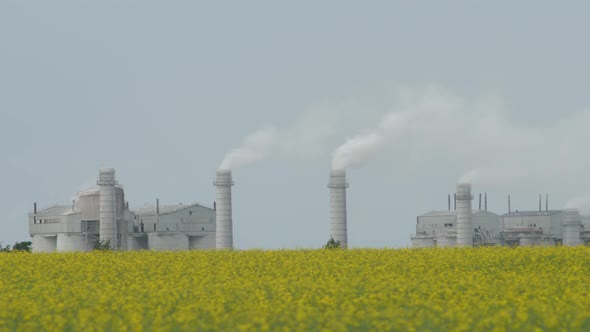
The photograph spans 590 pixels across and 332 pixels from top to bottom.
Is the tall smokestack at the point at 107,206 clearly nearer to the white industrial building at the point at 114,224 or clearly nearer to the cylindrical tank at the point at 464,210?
the white industrial building at the point at 114,224

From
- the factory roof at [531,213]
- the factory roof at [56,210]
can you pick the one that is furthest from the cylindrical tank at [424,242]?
the factory roof at [56,210]

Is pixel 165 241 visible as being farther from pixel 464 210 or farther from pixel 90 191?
pixel 464 210

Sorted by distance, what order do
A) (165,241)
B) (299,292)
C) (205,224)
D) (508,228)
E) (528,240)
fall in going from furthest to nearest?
(508,228)
(528,240)
(205,224)
(165,241)
(299,292)

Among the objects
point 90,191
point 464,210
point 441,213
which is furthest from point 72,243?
point 441,213

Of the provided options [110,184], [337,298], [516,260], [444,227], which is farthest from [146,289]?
[444,227]

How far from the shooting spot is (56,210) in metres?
76.8

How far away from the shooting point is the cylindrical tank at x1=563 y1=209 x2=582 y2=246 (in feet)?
286

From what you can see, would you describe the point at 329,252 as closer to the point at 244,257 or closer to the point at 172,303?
the point at 244,257

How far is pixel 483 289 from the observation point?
22.0 metres

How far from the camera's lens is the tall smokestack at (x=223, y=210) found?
69.3 meters

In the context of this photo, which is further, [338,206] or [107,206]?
[107,206]

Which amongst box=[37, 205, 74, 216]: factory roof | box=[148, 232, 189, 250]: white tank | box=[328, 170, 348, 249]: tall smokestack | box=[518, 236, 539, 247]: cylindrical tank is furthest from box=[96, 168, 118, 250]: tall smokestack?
box=[518, 236, 539, 247]: cylindrical tank

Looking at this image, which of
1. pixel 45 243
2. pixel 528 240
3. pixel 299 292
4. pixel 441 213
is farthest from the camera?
pixel 441 213

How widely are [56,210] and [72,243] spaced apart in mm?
4578
